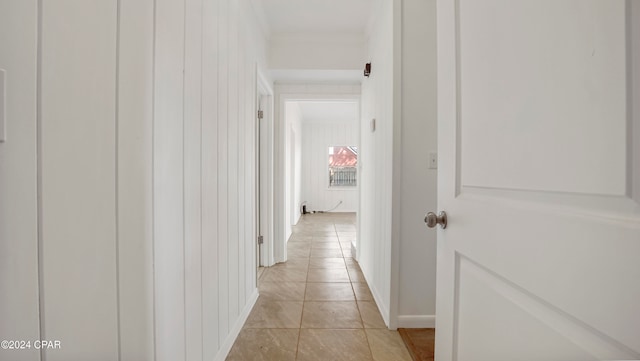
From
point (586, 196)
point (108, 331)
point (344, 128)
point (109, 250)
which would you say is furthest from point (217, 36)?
point (344, 128)

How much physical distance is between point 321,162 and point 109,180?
6.72 meters

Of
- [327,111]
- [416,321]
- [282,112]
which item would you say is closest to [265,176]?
[282,112]

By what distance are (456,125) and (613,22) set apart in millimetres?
433

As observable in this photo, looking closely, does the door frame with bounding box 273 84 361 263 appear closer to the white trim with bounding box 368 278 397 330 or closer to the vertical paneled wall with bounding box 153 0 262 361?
the white trim with bounding box 368 278 397 330

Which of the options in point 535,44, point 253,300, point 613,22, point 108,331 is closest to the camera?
point 613,22

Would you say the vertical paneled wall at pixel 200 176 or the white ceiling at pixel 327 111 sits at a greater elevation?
the white ceiling at pixel 327 111

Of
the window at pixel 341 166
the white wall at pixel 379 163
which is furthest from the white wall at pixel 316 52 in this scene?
the window at pixel 341 166

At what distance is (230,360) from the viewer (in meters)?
1.48

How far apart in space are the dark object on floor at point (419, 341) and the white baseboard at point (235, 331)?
109 cm

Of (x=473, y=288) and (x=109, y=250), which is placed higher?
(x=109, y=250)

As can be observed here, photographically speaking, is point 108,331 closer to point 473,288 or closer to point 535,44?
point 473,288

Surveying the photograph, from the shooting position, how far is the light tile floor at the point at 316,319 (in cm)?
155

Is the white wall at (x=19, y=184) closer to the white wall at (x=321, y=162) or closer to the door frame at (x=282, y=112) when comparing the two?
the door frame at (x=282, y=112)

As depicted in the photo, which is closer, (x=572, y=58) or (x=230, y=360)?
(x=572, y=58)
